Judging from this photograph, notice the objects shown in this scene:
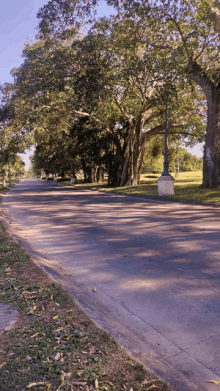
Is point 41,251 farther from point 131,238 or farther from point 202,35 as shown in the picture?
point 202,35

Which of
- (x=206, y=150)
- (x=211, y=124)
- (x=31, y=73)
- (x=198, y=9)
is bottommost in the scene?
(x=206, y=150)

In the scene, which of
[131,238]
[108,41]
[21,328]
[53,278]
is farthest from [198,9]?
[21,328]

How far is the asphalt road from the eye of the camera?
2.91 m

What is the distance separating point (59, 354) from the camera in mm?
2684

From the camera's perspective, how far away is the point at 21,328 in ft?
10.2

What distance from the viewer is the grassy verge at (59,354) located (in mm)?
2369

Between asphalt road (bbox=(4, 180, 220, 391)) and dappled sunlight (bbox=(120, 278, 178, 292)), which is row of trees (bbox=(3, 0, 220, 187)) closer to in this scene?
asphalt road (bbox=(4, 180, 220, 391))

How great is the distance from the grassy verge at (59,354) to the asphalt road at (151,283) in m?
0.22

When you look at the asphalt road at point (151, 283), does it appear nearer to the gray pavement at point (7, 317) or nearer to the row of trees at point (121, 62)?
the gray pavement at point (7, 317)

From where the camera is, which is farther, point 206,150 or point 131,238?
point 206,150

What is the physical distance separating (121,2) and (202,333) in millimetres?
15518

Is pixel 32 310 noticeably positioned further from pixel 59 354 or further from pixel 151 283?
pixel 151 283

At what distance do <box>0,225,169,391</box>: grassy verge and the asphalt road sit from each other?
0.22 metres

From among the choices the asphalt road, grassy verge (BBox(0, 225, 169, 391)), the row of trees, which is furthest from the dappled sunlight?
the row of trees
